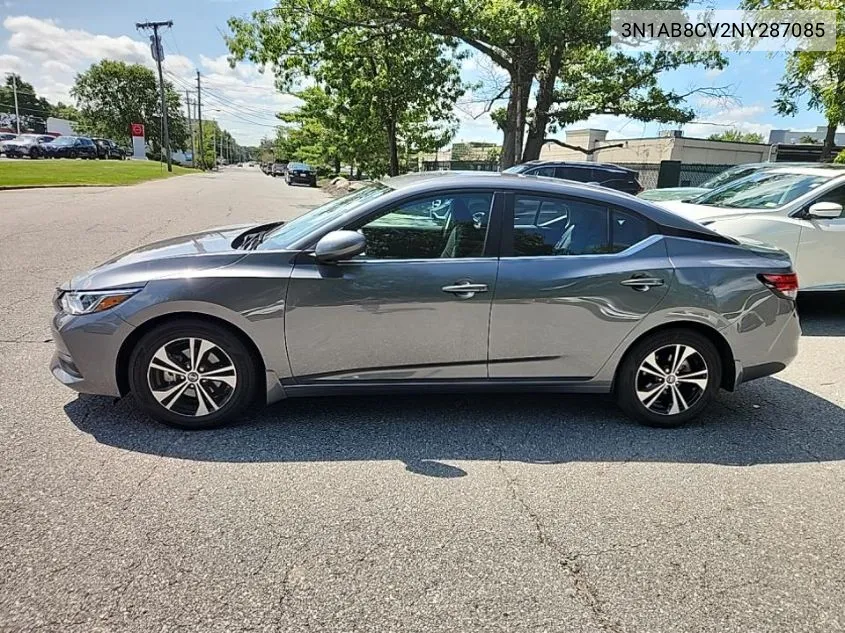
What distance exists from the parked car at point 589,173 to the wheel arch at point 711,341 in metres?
11.4

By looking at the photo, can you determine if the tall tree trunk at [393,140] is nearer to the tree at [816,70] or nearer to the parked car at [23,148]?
the tree at [816,70]

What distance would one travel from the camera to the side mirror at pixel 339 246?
3.41 meters

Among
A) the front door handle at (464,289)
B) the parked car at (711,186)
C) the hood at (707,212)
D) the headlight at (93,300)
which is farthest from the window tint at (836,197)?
the headlight at (93,300)

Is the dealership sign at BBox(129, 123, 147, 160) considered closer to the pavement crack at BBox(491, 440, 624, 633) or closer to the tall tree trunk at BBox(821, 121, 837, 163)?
the tall tree trunk at BBox(821, 121, 837, 163)

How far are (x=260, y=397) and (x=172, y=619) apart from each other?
5.89ft

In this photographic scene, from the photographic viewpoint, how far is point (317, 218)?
3.98 metres

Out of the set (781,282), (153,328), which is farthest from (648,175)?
(153,328)

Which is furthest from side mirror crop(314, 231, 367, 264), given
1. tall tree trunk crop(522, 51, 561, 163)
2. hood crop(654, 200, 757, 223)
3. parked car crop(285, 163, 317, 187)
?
parked car crop(285, 163, 317, 187)

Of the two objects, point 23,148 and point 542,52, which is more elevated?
point 542,52

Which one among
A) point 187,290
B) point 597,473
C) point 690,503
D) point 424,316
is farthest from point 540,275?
point 187,290

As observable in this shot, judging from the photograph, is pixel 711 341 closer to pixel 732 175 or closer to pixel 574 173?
pixel 732 175

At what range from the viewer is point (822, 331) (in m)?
6.39

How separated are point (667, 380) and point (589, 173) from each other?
13324mm

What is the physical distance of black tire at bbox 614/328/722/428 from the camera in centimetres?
382
